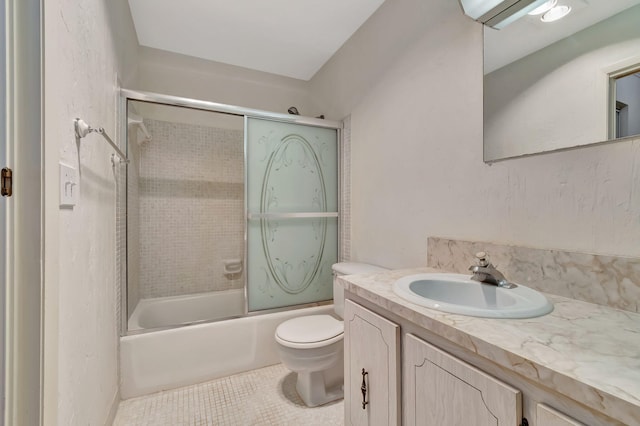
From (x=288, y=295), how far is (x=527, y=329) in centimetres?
175

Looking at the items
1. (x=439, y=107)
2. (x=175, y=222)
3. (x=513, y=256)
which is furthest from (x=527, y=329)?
(x=175, y=222)

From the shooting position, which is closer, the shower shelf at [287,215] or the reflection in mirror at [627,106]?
the reflection in mirror at [627,106]

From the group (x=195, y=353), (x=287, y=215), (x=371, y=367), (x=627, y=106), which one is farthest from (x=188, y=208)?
(x=627, y=106)

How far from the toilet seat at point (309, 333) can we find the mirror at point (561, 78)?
48.6 inches

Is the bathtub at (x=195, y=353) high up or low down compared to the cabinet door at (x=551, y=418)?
down

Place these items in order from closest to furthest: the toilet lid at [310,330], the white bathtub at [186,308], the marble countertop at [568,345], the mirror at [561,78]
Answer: the marble countertop at [568,345] < the mirror at [561,78] < the toilet lid at [310,330] < the white bathtub at [186,308]

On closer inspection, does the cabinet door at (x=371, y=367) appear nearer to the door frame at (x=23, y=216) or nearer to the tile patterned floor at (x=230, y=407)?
the tile patterned floor at (x=230, y=407)

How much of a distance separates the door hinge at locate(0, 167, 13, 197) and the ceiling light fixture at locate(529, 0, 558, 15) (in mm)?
1719

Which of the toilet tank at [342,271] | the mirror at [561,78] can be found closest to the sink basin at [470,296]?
the mirror at [561,78]

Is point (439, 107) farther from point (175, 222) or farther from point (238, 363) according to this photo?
point (175, 222)

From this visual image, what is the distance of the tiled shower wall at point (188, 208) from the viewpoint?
97.1 inches

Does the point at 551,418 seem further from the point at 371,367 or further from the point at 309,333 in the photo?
the point at 309,333

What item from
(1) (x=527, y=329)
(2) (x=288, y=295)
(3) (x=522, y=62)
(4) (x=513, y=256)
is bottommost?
(2) (x=288, y=295)

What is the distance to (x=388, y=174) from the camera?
180 cm
